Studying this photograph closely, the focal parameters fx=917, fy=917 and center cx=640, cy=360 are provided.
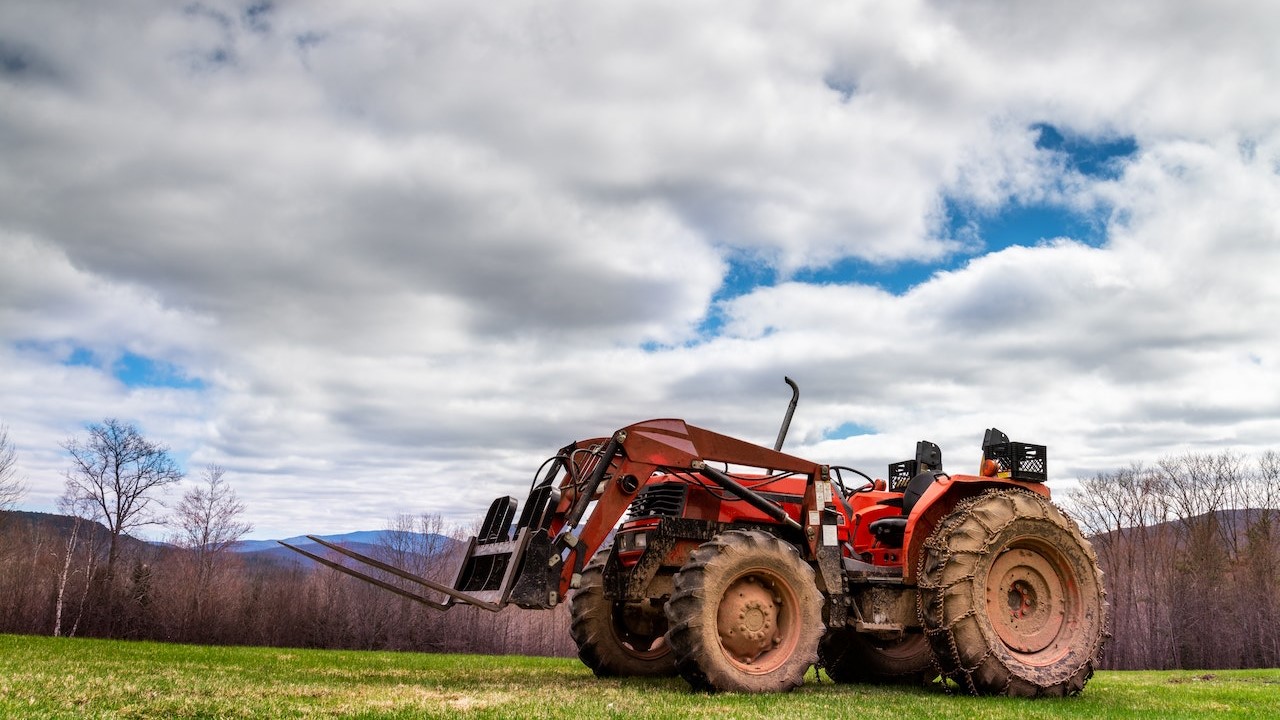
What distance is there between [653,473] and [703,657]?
7.16 feet

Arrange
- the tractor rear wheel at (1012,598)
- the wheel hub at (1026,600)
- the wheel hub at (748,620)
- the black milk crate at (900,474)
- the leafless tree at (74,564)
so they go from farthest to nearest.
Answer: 1. the leafless tree at (74,564)
2. the black milk crate at (900,474)
3. the wheel hub at (1026,600)
4. the tractor rear wheel at (1012,598)
5. the wheel hub at (748,620)

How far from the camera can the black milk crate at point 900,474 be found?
44.7 ft

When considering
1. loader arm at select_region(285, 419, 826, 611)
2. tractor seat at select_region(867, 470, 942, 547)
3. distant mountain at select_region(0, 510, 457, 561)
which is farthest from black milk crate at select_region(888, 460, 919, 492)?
distant mountain at select_region(0, 510, 457, 561)

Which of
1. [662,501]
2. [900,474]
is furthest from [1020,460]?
[662,501]

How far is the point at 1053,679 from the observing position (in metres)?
10.6

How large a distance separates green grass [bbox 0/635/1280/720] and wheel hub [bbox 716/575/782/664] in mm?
609

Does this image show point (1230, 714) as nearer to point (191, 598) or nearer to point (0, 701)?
point (0, 701)

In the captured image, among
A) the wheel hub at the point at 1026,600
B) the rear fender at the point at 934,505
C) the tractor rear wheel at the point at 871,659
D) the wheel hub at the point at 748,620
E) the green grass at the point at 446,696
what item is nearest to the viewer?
the green grass at the point at 446,696

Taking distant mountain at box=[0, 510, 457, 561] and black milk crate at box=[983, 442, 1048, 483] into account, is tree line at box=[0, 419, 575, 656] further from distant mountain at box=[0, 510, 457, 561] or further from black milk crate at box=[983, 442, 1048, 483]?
black milk crate at box=[983, 442, 1048, 483]

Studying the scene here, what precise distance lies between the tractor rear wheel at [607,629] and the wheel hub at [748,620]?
72.9 inches

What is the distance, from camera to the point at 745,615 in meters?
9.70

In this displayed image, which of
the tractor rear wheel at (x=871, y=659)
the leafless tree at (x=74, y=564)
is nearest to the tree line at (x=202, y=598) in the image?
the leafless tree at (x=74, y=564)

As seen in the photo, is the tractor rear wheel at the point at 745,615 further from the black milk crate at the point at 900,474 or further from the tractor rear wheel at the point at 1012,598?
the black milk crate at the point at 900,474

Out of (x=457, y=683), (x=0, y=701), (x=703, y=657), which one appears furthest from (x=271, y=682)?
(x=703, y=657)
